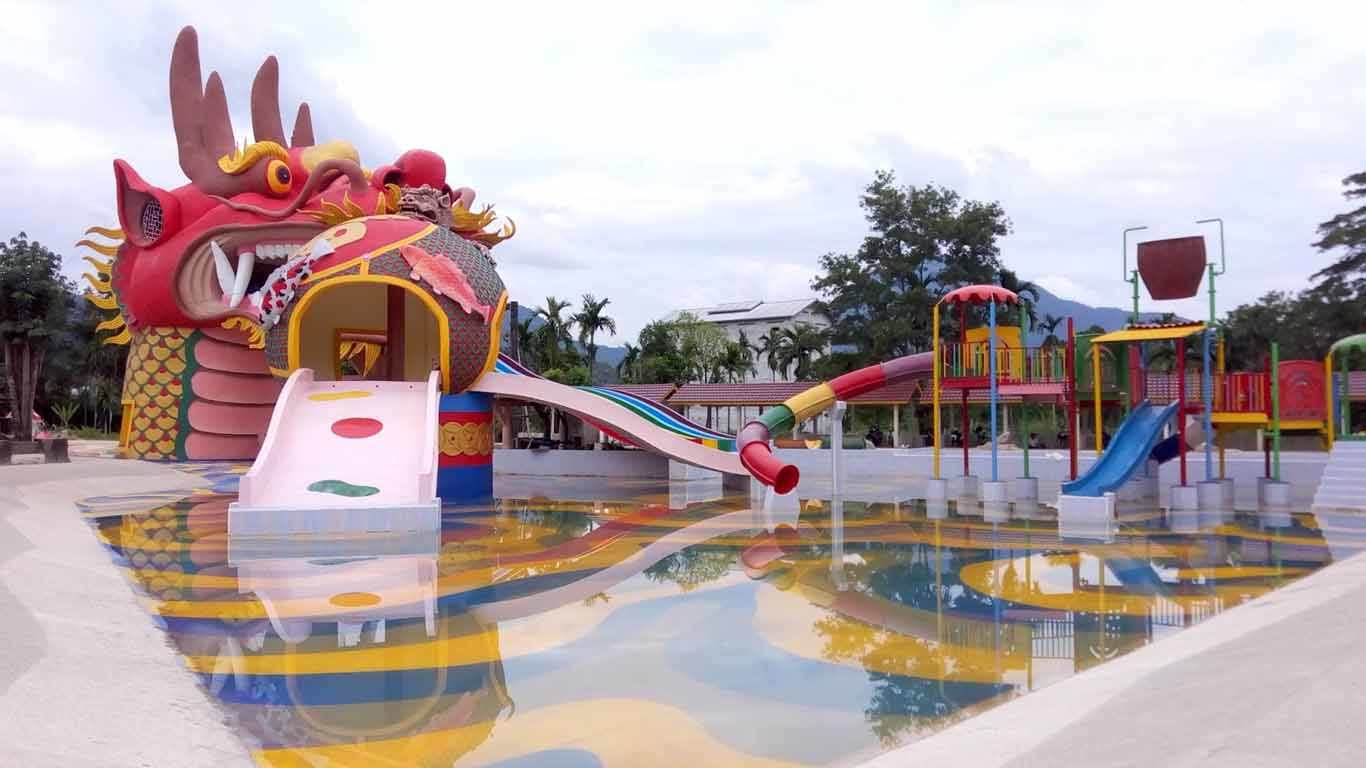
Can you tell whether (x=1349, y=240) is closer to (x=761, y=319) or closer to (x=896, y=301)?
(x=896, y=301)

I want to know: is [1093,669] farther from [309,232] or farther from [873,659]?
[309,232]

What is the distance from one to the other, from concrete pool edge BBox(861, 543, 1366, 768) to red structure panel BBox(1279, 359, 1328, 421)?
1098 centimetres

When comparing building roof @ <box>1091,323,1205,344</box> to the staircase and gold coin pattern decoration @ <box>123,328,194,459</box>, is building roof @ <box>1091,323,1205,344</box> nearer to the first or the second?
the staircase

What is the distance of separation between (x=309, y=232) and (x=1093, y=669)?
69.8 ft

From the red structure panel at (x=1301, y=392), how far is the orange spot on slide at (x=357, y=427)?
14.9 metres

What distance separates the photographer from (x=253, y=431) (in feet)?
80.0

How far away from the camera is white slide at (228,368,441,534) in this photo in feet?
41.3

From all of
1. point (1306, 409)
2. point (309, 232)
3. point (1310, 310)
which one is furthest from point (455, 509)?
point (1310, 310)

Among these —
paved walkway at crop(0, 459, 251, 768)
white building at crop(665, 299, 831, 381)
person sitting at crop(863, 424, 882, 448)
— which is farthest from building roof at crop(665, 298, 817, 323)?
paved walkway at crop(0, 459, 251, 768)

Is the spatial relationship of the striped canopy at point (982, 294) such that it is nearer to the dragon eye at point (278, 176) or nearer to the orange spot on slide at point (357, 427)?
the orange spot on slide at point (357, 427)

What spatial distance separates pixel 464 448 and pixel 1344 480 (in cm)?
1458

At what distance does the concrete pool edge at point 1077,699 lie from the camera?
4.38 m

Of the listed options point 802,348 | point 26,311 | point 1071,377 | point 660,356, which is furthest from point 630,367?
point 1071,377

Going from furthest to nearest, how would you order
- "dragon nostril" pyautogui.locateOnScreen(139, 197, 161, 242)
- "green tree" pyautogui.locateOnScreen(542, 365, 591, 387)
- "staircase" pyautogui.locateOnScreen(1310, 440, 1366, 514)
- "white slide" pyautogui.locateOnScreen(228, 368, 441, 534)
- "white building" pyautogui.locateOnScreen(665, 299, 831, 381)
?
"white building" pyautogui.locateOnScreen(665, 299, 831, 381), "green tree" pyautogui.locateOnScreen(542, 365, 591, 387), "dragon nostril" pyautogui.locateOnScreen(139, 197, 161, 242), "staircase" pyautogui.locateOnScreen(1310, 440, 1366, 514), "white slide" pyautogui.locateOnScreen(228, 368, 441, 534)
